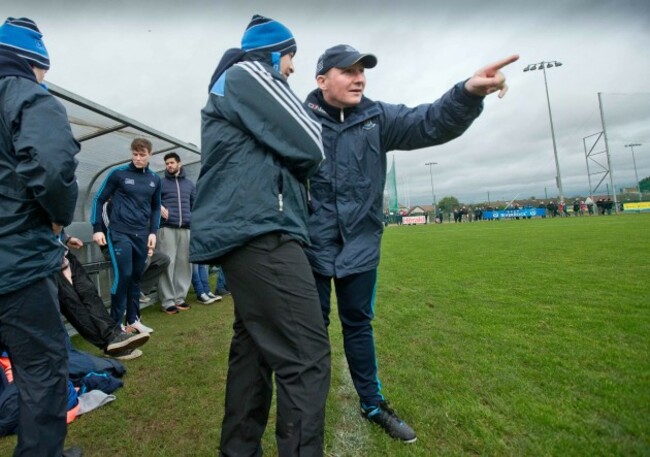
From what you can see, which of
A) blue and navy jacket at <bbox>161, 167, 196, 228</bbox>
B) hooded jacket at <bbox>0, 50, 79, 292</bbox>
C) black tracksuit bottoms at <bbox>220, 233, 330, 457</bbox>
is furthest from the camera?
blue and navy jacket at <bbox>161, 167, 196, 228</bbox>

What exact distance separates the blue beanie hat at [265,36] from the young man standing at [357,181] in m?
0.53

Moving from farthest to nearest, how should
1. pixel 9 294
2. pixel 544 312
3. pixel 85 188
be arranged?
pixel 85 188 → pixel 544 312 → pixel 9 294

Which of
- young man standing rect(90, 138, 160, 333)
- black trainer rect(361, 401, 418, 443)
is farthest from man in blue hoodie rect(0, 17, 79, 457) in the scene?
young man standing rect(90, 138, 160, 333)

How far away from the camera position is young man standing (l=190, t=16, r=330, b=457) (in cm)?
158

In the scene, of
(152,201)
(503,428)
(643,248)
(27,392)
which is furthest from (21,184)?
(643,248)

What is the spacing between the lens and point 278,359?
5.26 feet

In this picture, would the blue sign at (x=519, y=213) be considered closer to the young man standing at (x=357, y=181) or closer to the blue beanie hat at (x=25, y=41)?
the young man standing at (x=357, y=181)

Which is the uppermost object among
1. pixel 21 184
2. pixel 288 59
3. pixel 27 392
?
pixel 288 59

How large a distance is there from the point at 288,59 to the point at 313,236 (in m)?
0.96

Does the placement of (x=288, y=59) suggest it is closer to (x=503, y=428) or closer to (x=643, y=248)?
(x=503, y=428)

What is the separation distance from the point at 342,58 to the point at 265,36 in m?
0.60

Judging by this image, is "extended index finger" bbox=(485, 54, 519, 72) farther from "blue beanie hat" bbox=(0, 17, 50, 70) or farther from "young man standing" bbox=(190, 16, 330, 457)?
"blue beanie hat" bbox=(0, 17, 50, 70)

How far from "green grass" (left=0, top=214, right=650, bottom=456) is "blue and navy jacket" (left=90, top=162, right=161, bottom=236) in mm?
1323

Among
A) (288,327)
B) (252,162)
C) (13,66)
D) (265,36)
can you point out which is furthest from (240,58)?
(288,327)
